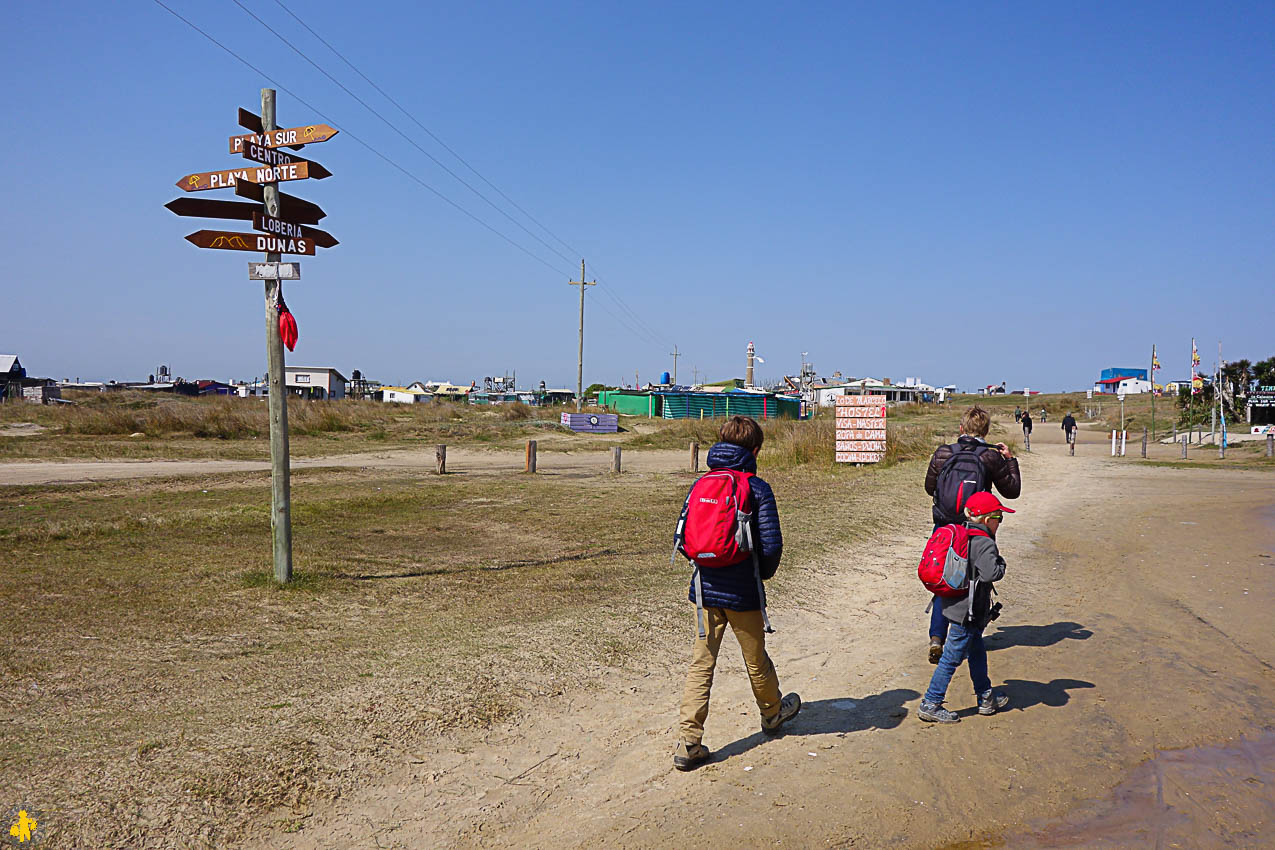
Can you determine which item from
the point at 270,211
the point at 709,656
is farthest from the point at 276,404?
the point at 709,656

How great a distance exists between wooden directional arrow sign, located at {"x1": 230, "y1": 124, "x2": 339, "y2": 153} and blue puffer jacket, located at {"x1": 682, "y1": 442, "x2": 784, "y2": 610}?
5.14 m

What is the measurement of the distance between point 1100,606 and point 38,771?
8.39m

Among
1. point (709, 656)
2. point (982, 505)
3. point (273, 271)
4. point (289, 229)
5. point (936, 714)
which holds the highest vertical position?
point (289, 229)

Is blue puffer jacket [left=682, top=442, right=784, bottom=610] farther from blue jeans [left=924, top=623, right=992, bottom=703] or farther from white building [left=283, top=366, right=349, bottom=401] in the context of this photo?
white building [left=283, top=366, right=349, bottom=401]

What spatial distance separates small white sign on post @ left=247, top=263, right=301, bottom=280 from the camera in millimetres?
7469

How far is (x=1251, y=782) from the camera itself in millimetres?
4246

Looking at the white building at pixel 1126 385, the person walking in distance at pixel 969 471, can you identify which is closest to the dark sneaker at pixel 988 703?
the person walking in distance at pixel 969 471

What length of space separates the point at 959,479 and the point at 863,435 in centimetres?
1765

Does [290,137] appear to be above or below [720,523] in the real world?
above

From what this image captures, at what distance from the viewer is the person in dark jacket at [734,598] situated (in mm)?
4336

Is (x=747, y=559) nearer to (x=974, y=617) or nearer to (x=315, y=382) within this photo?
(x=974, y=617)

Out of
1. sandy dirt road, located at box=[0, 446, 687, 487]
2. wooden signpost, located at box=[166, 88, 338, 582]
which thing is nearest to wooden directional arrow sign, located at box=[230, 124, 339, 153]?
wooden signpost, located at box=[166, 88, 338, 582]

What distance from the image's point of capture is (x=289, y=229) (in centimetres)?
771

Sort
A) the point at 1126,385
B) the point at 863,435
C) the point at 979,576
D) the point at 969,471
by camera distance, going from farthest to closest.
Answer: 1. the point at 1126,385
2. the point at 863,435
3. the point at 969,471
4. the point at 979,576
